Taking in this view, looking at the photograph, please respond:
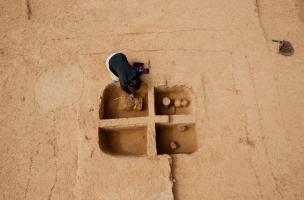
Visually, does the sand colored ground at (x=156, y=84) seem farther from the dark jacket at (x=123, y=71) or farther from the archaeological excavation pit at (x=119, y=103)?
the dark jacket at (x=123, y=71)

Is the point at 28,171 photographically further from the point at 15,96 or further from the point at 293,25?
the point at 293,25

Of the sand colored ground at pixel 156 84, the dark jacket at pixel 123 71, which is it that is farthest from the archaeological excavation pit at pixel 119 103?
the dark jacket at pixel 123 71

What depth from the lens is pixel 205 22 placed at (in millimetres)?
4762

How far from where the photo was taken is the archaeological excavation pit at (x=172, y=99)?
14.4 feet

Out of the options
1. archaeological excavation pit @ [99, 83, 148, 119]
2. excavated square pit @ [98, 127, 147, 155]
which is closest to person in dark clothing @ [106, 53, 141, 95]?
archaeological excavation pit @ [99, 83, 148, 119]

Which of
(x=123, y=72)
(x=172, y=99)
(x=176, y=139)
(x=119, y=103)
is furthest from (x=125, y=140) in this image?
(x=123, y=72)

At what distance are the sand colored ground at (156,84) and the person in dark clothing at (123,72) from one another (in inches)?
10.7

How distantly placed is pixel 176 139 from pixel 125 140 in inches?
32.6

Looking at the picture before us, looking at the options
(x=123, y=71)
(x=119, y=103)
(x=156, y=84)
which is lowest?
(x=119, y=103)

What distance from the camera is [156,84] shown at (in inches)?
169

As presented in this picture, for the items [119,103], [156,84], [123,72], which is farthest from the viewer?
[119,103]

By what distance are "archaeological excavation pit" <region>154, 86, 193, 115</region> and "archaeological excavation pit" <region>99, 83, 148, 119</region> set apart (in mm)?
215

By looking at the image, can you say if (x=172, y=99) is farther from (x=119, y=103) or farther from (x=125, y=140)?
(x=125, y=140)

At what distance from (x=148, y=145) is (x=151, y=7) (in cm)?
259
